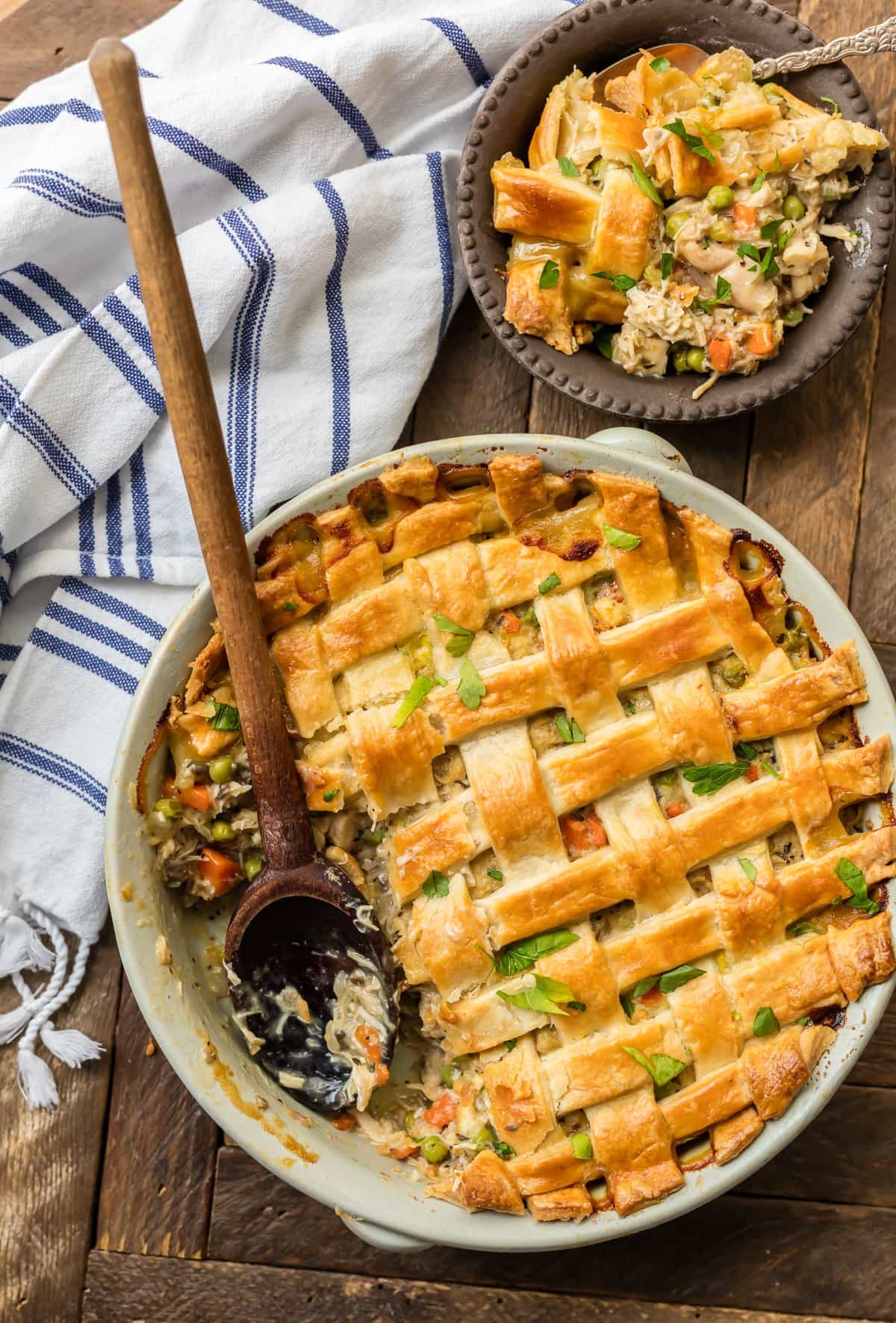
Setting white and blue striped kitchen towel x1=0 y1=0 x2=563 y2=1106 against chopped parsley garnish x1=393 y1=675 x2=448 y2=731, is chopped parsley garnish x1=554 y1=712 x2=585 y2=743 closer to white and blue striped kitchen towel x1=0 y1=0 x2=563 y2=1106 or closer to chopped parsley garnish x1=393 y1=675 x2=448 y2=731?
chopped parsley garnish x1=393 y1=675 x2=448 y2=731

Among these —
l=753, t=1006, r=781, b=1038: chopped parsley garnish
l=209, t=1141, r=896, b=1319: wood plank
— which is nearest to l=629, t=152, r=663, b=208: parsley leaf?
l=753, t=1006, r=781, b=1038: chopped parsley garnish

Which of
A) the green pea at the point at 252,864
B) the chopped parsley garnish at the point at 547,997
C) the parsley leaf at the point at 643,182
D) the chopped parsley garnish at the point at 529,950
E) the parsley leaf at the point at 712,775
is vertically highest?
the parsley leaf at the point at 643,182

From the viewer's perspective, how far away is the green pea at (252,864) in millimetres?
1775

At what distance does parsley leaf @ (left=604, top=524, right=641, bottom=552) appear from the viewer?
5.52ft

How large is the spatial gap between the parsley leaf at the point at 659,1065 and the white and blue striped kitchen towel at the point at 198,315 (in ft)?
3.16

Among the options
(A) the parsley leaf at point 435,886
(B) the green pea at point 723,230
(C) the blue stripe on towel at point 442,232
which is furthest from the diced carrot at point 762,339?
(A) the parsley leaf at point 435,886

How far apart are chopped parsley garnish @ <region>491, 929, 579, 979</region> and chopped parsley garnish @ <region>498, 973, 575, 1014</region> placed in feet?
0.10

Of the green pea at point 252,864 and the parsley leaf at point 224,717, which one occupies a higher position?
the parsley leaf at point 224,717

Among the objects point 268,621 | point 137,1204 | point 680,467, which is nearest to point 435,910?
point 268,621

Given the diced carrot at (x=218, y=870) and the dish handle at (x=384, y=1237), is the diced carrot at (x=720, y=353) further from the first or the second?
the dish handle at (x=384, y=1237)

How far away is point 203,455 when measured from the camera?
1.52 m

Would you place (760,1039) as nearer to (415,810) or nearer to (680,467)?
(415,810)

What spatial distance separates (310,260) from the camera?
74.3 inches

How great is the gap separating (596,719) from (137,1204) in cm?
125
